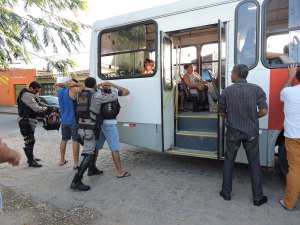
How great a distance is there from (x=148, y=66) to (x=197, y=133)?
1554 mm

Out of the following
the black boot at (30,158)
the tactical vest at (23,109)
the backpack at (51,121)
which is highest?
the tactical vest at (23,109)

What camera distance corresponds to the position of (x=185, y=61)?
24.5 ft

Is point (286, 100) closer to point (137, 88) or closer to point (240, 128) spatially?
point (240, 128)

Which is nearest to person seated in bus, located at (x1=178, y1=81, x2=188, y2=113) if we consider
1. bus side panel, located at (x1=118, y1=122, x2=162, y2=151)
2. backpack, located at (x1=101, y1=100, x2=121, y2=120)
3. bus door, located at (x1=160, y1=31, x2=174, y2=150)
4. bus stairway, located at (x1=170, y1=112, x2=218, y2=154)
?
bus stairway, located at (x1=170, y1=112, x2=218, y2=154)

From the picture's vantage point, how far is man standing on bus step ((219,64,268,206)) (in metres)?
3.93

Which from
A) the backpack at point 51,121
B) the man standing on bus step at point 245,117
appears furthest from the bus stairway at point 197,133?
the backpack at point 51,121

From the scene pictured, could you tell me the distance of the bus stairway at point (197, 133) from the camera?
5.26 m

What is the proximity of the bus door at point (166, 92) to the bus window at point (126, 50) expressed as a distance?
21 centimetres

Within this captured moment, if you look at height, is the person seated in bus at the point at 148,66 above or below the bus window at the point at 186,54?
below

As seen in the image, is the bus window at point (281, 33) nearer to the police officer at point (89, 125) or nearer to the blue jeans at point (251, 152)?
the blue jeans at point (251, 152)

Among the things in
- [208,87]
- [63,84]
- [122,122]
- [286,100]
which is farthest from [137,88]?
[286,100]

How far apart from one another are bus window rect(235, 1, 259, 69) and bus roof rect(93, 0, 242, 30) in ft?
0.90

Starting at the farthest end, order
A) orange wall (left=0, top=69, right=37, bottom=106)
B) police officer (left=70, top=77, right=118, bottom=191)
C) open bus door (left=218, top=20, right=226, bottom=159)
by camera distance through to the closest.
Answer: orange wall (left=0, top=69, right=37, bottom=106) → police officer (left=70, top=77, right=118, bottom=191) → open bus door (left=218, top=20, right=226, bottom=159)

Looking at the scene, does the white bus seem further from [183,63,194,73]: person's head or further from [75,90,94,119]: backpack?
[75,90,94,119]: backpack
